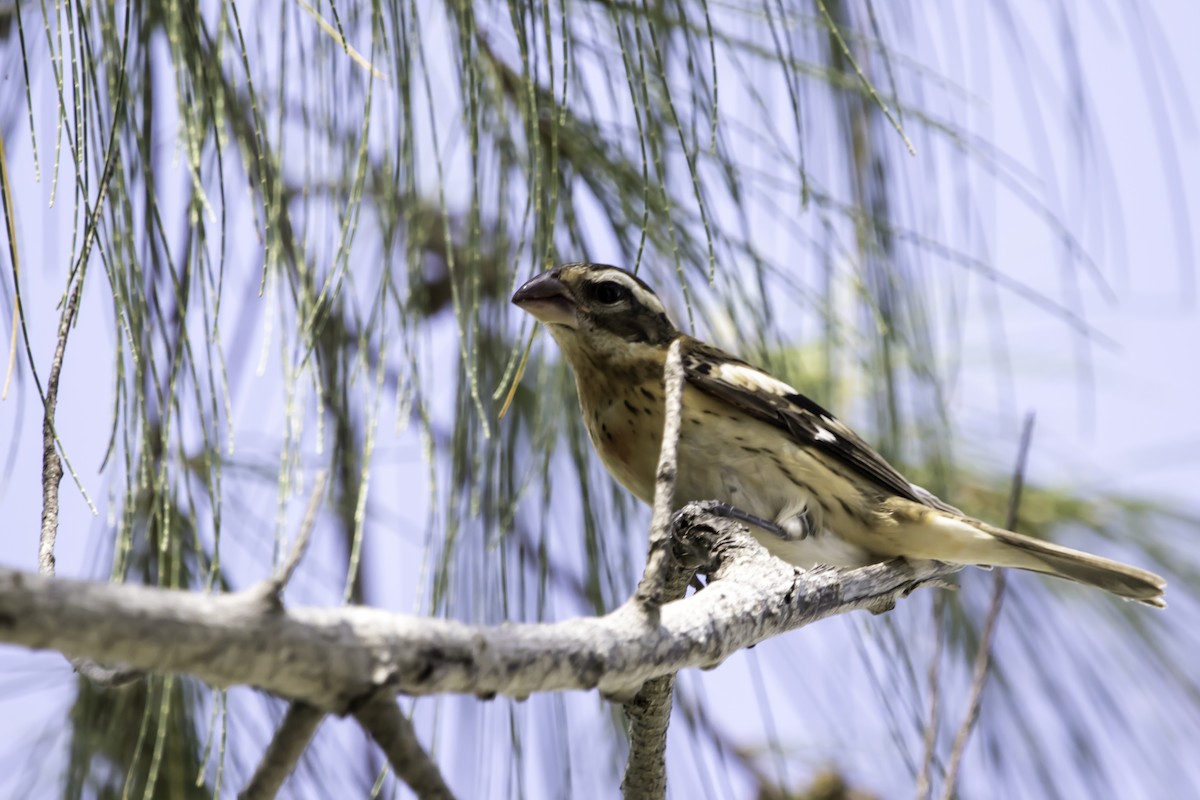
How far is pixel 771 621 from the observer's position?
1.68 metres

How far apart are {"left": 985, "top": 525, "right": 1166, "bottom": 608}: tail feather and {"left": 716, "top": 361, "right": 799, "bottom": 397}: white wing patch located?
0.52 metres

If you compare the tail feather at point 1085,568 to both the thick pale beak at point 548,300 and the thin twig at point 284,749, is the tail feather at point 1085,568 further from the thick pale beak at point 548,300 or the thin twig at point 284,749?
the thin twig at point 284,749

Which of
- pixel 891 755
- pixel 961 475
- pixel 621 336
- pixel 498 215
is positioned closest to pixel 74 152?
pixel 498 215

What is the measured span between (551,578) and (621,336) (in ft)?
1.84

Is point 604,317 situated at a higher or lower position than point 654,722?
higher

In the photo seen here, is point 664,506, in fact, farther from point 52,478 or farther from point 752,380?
point 752,380

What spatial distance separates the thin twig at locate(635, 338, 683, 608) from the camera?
1.25 meters

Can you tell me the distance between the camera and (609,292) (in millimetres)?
2805

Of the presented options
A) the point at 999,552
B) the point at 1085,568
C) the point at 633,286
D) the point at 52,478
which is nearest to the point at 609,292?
the point at 633,286

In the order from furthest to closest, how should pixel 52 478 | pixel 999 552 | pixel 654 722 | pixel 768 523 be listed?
pixel 999 552 < pixel 768 523 < pixel 654 722 < pixel 52 478

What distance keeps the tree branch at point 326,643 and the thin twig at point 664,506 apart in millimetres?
28

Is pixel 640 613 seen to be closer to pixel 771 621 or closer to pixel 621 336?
pixel 771 621

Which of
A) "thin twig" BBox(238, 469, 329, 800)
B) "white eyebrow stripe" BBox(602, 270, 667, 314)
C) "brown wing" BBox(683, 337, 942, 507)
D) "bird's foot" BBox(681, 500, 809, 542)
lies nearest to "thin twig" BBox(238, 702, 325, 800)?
"thin twig" BBox(238, 469, 329, 800)

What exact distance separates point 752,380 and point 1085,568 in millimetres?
776
